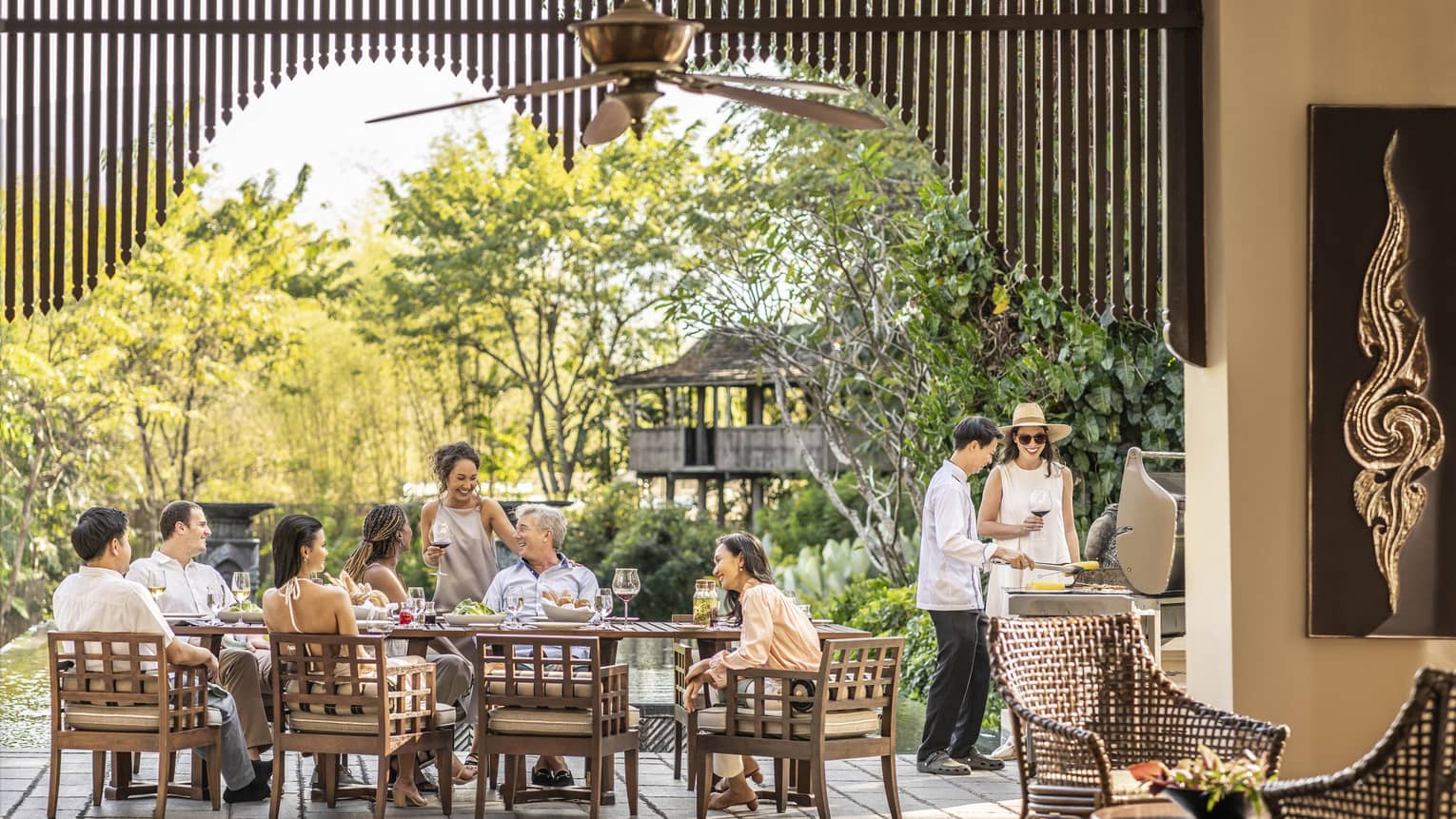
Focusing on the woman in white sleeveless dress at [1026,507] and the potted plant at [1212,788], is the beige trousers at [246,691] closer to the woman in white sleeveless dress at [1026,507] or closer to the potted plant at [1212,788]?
the woman in white sleeveless dress at [1026,507]

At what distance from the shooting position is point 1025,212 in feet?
18.6

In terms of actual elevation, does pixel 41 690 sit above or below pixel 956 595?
below

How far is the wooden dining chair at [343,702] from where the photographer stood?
562cm

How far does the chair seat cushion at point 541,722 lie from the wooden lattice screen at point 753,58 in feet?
6.93

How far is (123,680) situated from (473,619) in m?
1.36

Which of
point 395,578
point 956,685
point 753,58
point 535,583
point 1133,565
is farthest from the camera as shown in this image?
point 1133,565

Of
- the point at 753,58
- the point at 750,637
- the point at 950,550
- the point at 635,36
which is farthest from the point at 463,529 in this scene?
the point at 635,36

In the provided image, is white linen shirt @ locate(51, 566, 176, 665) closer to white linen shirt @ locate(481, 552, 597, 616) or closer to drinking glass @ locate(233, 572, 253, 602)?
drinking glass @ locate(233, 572, 253, 602)

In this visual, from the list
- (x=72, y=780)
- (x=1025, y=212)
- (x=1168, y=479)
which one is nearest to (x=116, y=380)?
(x=72, y=780)

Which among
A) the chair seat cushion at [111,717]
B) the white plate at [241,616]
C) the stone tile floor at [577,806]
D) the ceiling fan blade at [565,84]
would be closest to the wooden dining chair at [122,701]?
the chair seat cushion at [111,717]

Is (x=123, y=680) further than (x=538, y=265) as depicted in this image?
No

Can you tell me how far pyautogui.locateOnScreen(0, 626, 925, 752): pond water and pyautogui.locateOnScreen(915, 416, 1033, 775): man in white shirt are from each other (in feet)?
3.66

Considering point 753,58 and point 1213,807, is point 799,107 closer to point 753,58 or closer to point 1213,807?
point 753,58

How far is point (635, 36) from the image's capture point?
12.2 feet
